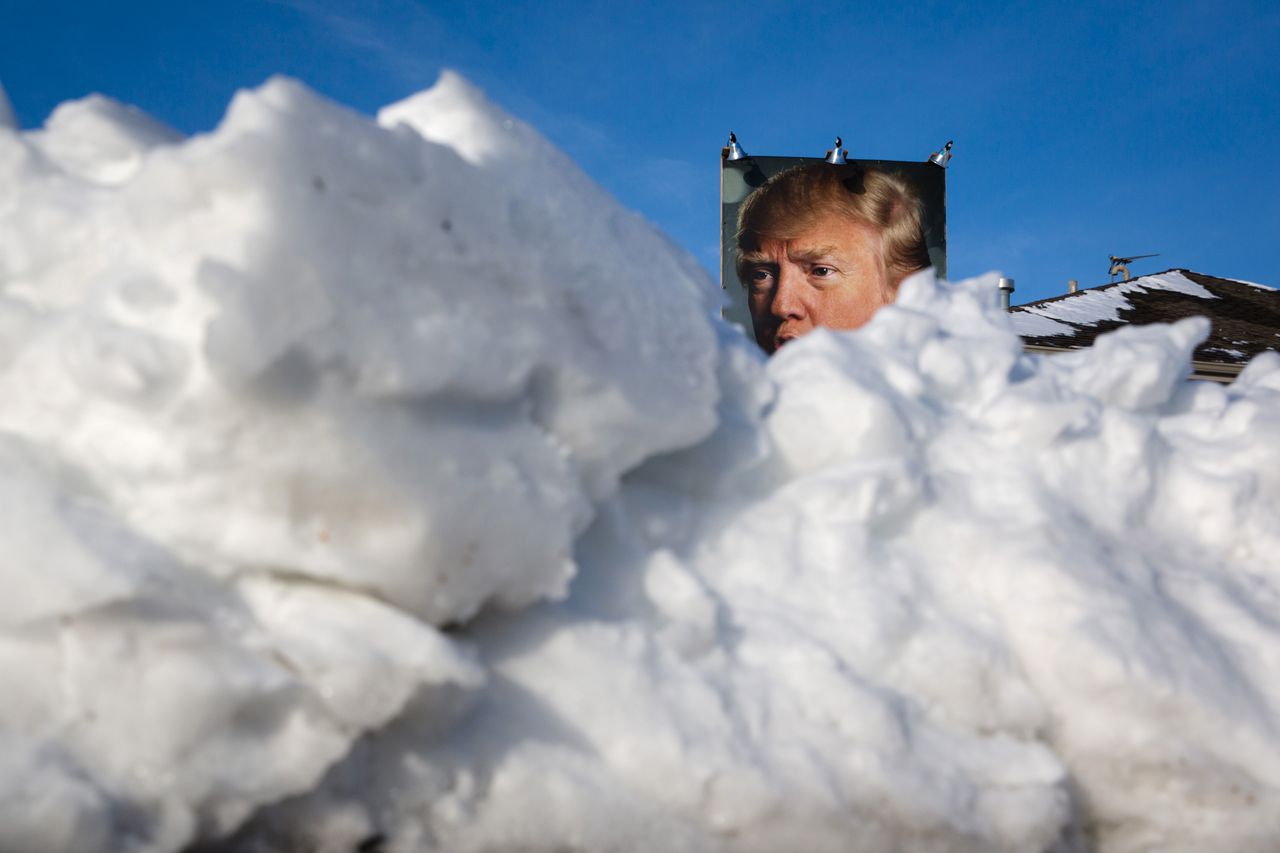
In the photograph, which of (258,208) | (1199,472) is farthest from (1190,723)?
(258,208)


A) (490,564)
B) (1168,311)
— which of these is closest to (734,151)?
(1168,311)

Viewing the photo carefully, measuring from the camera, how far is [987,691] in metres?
1.35

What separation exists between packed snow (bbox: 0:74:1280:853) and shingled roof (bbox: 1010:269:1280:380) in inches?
273

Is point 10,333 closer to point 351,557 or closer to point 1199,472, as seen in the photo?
point 351,557

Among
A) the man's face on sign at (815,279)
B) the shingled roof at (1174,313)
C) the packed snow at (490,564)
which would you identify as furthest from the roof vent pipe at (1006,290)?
the packed snow at (490,564)

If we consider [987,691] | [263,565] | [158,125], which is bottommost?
[987,691]

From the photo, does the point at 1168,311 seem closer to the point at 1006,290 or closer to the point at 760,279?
the point at 1006,290

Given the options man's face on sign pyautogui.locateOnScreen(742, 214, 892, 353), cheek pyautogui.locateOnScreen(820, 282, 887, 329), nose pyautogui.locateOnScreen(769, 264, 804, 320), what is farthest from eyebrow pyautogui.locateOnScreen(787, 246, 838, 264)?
cheek pyautogui.locateOnScreen(820, 282, 887, 329)

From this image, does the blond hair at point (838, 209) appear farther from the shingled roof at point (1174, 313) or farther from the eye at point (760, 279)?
the shingled roof at point (1174, 313)

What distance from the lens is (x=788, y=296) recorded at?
8992 mm

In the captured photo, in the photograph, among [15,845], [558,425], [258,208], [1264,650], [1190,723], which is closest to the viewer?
[15,845]

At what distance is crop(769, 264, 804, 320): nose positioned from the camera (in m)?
8.95

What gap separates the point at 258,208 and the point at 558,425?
1.51ft

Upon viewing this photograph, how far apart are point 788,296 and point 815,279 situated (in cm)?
31
